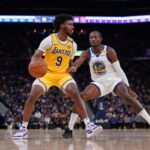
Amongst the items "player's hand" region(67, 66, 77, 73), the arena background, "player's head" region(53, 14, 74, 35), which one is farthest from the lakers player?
the arena background

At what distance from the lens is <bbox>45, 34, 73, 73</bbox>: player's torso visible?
639cm

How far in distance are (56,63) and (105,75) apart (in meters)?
1.26

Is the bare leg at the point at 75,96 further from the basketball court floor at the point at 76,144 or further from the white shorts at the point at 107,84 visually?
the white shorts at the point at 107,84

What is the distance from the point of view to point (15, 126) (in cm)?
1623

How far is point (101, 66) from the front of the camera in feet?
24.0

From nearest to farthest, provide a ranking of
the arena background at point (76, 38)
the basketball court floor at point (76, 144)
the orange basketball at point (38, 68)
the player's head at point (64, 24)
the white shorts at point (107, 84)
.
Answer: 1. the basketball court floor at point (76, 144)
2. the orange basketball at point (38, 68)
3. the player's head at point (64, 24)
4. the white shorts at point (107, 84)
5. the arena background at point (76, 38)

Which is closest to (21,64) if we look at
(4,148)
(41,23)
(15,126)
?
(41,23)

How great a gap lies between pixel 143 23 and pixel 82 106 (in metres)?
20.6

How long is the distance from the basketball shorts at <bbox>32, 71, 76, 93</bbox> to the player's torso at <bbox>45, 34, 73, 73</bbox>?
3.0 inches

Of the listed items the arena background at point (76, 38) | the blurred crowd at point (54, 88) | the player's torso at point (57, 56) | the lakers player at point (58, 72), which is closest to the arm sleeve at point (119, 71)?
the lakers player at point (58, 72)

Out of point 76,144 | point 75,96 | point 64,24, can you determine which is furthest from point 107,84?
point 76,144

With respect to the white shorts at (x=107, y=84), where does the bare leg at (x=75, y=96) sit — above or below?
below

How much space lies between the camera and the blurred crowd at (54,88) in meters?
17.4
